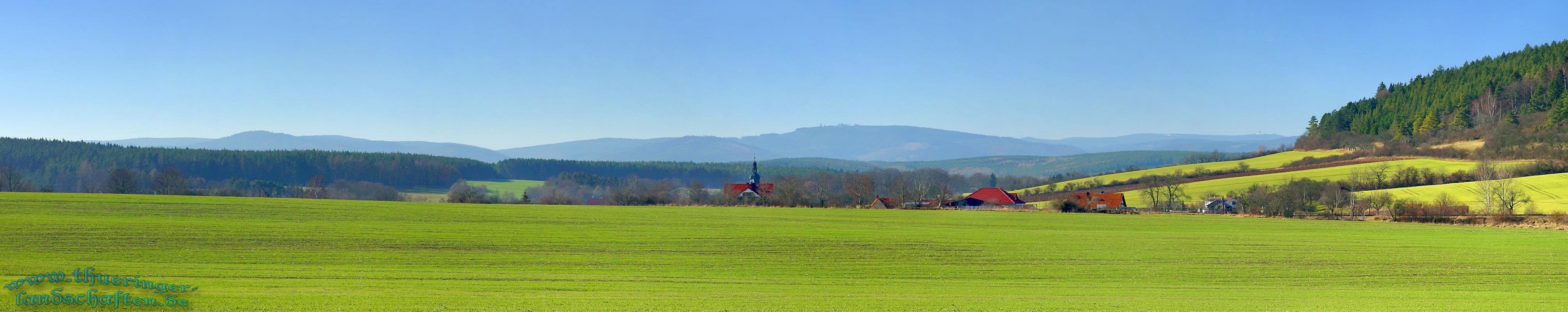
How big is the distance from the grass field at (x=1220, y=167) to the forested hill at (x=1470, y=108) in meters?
7.44

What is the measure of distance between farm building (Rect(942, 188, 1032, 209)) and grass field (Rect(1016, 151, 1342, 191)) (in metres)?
22.1

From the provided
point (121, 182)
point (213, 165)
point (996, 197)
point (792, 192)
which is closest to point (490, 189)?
point (213, 165)

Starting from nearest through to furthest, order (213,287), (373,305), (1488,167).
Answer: (373,305), (213,287), (1488,167)

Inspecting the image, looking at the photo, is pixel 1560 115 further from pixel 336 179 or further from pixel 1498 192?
pixel 336 179

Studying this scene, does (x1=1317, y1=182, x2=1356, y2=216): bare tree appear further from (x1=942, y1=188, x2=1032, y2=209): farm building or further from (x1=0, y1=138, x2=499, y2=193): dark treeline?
(x1=0, y1=138, x2=499, y2=193): dark treeline

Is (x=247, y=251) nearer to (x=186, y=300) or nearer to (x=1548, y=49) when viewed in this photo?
(x=186, y=300)

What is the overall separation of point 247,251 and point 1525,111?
139 meters

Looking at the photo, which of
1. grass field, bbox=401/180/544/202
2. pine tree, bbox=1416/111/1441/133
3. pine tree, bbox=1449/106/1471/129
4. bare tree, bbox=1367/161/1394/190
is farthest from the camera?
grass field, bbox=401/180/544/202

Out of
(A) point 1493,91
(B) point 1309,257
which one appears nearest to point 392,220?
(B) point 1309,257

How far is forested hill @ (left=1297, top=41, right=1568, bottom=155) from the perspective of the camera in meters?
101

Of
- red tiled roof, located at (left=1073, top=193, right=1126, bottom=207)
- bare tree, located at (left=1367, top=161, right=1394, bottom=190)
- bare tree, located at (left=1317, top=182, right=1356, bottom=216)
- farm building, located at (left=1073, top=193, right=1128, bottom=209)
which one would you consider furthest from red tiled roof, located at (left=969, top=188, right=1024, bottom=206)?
bare tree, located at (left=1367, top=161, right=1394, bottom=190)

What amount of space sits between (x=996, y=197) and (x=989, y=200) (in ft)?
2.77

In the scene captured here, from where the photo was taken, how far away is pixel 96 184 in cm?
9231

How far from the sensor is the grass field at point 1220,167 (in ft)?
365
